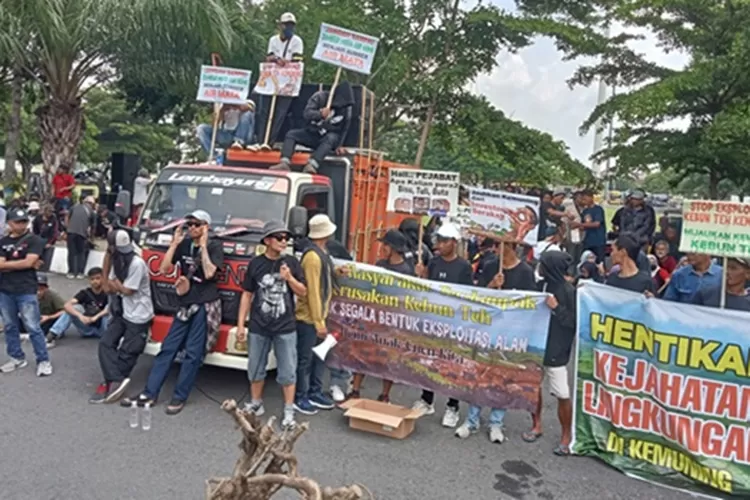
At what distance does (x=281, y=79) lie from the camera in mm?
9133

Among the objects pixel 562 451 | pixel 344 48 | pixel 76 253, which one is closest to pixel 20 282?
pixel 344 48

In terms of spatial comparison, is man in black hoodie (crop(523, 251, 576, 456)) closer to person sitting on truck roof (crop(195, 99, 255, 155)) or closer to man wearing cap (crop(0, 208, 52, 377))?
man wearing cap (crop(0, 208, 52, 377))

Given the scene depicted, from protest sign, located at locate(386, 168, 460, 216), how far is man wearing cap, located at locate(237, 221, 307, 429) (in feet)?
7.21

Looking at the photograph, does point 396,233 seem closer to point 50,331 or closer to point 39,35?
point 50,331

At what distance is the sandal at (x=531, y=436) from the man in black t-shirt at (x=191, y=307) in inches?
117

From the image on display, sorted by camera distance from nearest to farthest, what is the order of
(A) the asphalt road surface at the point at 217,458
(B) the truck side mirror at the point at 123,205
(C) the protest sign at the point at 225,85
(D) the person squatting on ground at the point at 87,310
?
(A) the asphalt road surface at the point at 217,458
(B) the truck side mirror at the point at 123,205
(D) the person squatting on ground at the point at 87,310
(C) the protest sign at the point at 225,85

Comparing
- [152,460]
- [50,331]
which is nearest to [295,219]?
[152,460]

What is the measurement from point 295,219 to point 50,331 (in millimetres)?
4004

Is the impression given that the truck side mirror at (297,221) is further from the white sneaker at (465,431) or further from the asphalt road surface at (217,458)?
the white sneaker at (465,431)

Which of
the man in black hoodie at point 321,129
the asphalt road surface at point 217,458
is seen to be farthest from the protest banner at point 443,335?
the man in black hoodie at point 321,129

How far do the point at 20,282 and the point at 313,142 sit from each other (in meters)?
3.70

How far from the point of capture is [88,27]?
43.4 ft

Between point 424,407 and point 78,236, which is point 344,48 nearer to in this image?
point 424,407

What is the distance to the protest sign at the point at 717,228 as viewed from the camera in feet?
17.7
